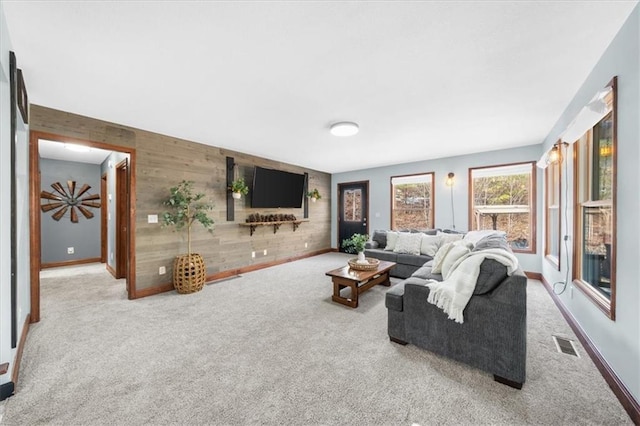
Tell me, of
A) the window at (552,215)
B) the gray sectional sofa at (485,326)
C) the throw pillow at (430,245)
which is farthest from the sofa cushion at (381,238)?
the gray sectional sofa at (485,326)

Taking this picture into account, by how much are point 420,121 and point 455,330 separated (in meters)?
2.52

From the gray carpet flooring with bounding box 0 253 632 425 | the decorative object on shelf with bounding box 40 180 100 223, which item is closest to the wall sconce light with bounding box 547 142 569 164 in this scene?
the gray carpet flooring with bounding box 0 253 632 425

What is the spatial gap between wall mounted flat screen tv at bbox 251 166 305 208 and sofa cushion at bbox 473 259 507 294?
163 inches

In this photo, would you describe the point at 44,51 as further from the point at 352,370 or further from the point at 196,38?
the point at 352,370

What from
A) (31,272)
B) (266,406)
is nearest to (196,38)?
(266,406)

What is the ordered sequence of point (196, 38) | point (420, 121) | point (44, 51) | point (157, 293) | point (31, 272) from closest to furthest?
point (196, 38) < point (44, 51) < point (31, 272) < point (420, 121) < point (157, 293)

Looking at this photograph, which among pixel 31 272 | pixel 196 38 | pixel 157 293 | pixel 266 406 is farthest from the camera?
pixel 157 293

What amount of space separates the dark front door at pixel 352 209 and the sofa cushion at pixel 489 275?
484 centimetres

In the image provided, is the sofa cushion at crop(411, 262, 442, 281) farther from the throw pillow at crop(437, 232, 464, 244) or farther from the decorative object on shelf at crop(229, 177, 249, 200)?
the decorative object on shelf at crop(229, 177, 249, 200)


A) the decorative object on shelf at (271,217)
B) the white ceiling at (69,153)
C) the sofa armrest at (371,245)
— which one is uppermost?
the white ceiling at (69,153)

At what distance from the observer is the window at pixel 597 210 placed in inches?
74.1

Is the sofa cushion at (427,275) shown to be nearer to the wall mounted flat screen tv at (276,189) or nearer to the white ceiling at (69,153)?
the wall mounted flat screen tv at (276,189)

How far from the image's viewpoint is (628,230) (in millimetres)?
1601

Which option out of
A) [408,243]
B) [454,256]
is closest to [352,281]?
[454,256]
